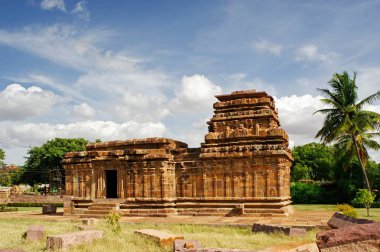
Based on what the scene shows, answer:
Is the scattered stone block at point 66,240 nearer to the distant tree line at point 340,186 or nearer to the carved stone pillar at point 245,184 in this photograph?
the carved stone pillar at point 245,184

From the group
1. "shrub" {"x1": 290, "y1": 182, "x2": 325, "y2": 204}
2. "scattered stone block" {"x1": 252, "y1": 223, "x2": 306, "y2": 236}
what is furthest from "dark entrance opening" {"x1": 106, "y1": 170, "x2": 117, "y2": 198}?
"shrub" {"x1": 290, "y1": 182, "x2": 325, "y2": 204}

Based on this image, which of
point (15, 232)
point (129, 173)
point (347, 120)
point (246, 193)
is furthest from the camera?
point (347, 120)

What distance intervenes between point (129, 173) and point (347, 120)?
14776 millimetres

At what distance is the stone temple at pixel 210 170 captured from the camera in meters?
19.6

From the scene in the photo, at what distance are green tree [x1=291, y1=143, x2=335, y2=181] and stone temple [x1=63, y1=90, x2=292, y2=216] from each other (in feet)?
101

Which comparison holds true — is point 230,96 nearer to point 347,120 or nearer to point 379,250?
point 347,120

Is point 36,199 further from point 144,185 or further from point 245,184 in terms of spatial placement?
point 245,184

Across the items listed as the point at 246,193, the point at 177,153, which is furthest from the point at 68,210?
the point at 246,193

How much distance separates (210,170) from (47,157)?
40341 mm

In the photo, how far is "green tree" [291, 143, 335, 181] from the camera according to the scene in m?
52.2

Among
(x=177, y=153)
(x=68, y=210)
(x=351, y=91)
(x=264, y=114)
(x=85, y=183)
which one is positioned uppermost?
(x=351, y=91)

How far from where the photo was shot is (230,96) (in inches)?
877

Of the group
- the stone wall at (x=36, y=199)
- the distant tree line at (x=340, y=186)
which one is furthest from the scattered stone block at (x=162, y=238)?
the stone wall at (x=36, y=199)

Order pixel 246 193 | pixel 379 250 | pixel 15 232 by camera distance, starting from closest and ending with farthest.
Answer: pixel 379 250 → pixel 15 232 → pixel 246 193
